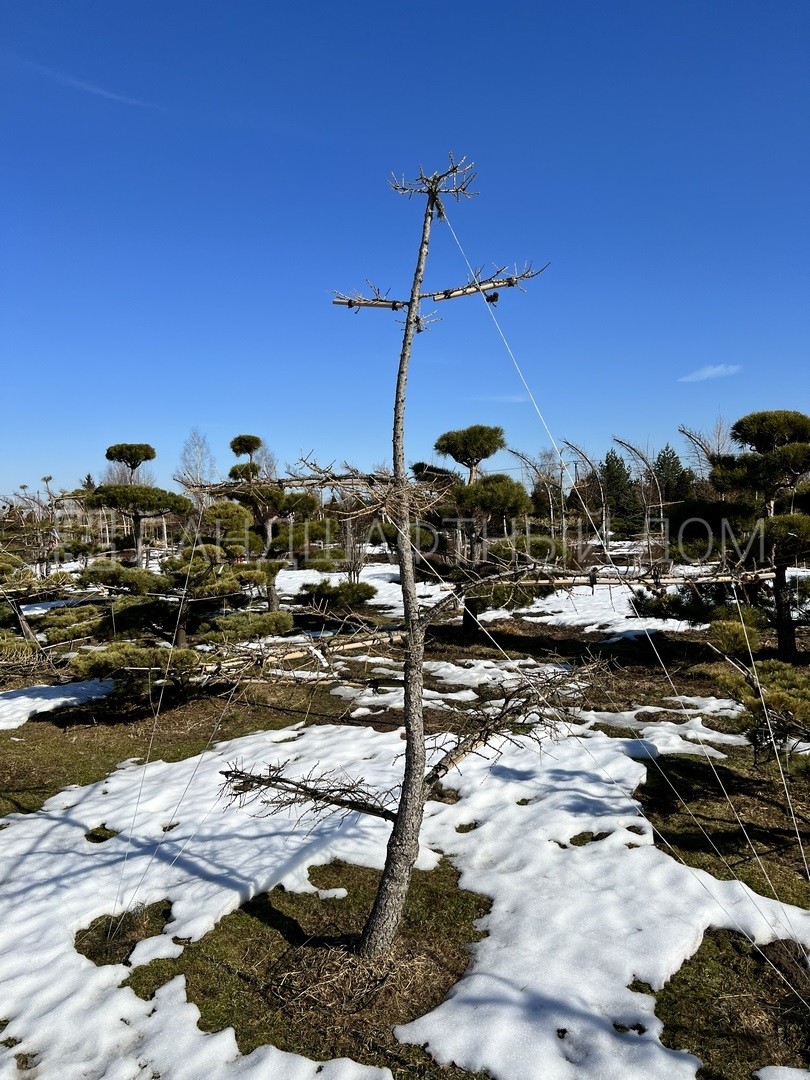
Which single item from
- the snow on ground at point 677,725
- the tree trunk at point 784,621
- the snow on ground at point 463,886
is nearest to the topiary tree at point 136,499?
the snow on ground at point 463,886

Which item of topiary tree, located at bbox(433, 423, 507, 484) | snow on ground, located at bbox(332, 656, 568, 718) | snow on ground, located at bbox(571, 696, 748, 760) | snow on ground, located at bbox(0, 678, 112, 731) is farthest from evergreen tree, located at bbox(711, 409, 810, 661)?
snow on ground, located at bbox(0, 678, 112, 731)

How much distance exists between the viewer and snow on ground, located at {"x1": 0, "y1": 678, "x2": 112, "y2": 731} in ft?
29.0

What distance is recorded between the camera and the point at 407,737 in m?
3.27

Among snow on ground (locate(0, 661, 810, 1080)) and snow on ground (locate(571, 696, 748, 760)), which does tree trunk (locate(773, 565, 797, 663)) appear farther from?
snow on ground (locate(0, 661, 810, 1080))

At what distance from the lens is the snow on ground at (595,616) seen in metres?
12.6

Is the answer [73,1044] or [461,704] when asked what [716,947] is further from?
[461,704]

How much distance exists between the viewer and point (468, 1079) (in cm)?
278

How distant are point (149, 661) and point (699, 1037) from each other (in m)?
6.70

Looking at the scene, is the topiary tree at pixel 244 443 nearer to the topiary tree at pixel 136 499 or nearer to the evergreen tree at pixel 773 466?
the topiary tree at pixel 136 499

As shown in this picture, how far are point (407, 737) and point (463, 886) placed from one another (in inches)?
70.5

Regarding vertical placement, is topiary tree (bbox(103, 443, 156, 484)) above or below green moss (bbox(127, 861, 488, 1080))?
above

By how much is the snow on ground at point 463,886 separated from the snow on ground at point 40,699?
3250 mm

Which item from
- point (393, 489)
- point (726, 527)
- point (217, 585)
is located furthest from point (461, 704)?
point (393, 489)

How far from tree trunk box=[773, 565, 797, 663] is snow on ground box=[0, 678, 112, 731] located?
9656 mm
